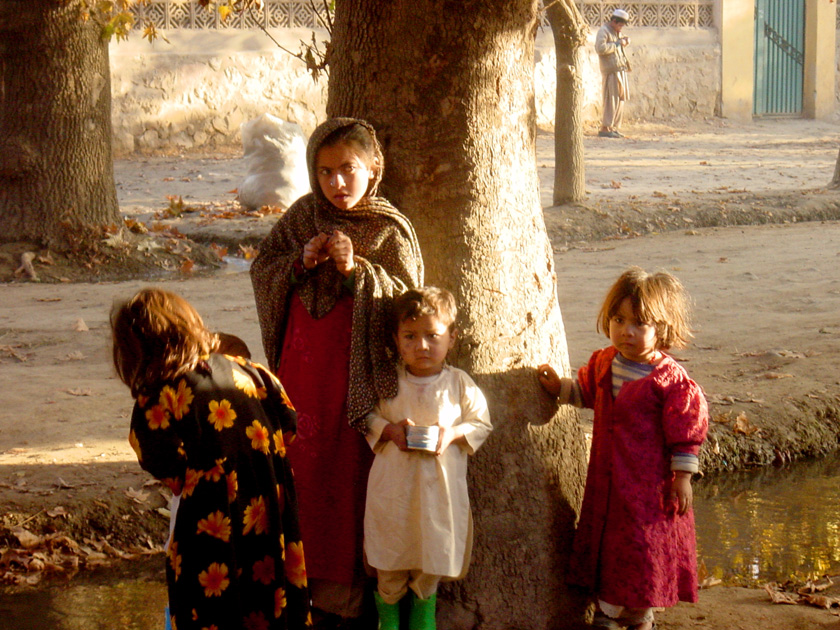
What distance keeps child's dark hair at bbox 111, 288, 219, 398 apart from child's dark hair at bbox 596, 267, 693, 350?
1372 millimetres

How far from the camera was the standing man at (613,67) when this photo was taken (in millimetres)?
19422

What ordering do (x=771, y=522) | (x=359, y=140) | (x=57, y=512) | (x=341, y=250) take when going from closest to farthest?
1. (x=341, y=250)
2. (x=359, y=140)
3. (x=57, y=512)
4. (x=771, y=522)

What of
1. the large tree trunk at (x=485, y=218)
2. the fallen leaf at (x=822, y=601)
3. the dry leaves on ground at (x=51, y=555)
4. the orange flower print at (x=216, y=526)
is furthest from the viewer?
the dry leaves on ground at (x=51, y=555)

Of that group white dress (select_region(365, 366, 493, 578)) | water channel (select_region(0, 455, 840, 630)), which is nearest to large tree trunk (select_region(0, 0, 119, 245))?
Answer: water channel (select_region(0, 455, 840, 630))

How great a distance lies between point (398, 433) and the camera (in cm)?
321

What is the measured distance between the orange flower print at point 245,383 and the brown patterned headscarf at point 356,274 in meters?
0.37

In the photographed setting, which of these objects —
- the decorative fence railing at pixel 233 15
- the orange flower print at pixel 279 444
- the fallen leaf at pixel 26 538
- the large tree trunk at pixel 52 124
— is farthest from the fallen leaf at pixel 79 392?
the decorative fence railing at pixel 233 15

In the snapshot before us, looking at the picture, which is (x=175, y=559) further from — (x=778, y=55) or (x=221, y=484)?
(x=778, y=55)

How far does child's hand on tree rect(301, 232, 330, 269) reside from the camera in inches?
126

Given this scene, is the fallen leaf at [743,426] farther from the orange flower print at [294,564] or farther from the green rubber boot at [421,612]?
the orange flower print at [294,564]

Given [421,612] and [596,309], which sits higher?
[596,309]

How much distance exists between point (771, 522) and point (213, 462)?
3093mm

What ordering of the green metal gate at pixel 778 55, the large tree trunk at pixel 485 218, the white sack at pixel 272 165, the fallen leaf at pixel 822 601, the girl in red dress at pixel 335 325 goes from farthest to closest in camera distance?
the green metal gate at pixel 778 55 < the white sack at pixel 272 165 < the fallen leaf at pixel 822 601 < the large tree trunk at pixel 485 218 < the girl in red dress at pixel 335 325

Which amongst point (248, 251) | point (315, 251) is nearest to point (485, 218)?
point (315, 251)
